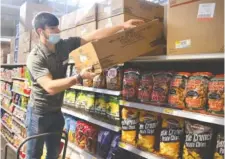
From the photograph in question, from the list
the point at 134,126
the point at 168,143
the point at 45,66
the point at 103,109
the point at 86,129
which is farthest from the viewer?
the point at 86,129

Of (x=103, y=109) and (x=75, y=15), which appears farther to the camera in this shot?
(x=75, y=15)

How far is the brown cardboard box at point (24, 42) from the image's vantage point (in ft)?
14.3

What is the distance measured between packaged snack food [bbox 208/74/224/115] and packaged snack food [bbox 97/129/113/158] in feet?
3.98

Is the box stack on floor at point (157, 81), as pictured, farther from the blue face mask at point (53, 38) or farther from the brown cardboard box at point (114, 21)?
the blue face mask at point (53, 38)

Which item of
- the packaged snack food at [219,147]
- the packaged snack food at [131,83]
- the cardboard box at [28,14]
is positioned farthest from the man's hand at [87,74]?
the cardboard box at [28,14]

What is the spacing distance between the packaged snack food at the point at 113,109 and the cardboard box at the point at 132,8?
0.78m

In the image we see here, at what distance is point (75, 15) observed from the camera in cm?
289

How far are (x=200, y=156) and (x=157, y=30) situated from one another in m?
0.97

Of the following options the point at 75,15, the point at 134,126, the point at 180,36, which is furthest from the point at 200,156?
the point at 75,15

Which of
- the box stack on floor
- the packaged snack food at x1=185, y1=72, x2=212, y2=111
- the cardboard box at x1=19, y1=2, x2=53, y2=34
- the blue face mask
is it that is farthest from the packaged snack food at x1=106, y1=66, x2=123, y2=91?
the cardboard box at x1=19, y1=2, x2=53, y2=34

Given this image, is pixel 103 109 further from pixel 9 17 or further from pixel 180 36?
pixel 9 17

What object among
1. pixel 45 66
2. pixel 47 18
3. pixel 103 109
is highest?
pixel 47 18

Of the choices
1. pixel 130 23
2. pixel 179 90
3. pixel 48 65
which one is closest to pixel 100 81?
pixel 48 65

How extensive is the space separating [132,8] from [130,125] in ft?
3.18
